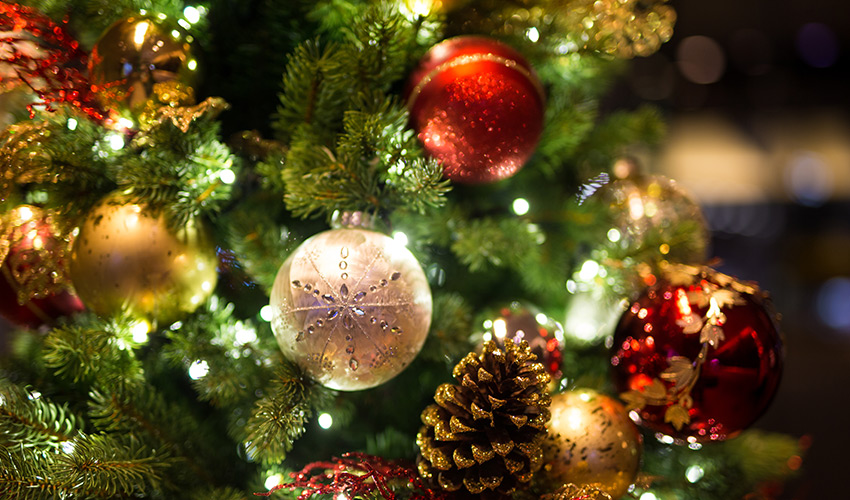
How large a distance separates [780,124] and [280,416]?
3.68 meters

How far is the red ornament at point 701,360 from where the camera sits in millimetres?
493

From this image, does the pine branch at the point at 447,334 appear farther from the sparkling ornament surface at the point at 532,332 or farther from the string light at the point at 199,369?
the string light at the point at 199,369

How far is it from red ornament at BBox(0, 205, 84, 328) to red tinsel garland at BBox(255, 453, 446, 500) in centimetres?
29

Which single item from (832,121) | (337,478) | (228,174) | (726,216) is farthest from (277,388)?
(832,121)

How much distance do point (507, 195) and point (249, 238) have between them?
34 cm

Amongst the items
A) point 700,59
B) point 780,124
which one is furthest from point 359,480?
point 780,124

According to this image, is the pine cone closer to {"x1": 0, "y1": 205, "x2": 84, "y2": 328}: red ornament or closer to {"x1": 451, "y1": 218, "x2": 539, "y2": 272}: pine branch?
{"x1": 451, "y1": 218, "x2": 539, "y2": 272}: pine branch

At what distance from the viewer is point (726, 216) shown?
315cm

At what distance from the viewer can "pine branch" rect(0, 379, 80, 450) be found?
17.4 inches

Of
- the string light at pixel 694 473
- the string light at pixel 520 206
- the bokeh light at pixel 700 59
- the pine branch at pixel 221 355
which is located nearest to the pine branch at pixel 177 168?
the pine branch at pixel 221 355

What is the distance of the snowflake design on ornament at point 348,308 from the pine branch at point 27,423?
228mm

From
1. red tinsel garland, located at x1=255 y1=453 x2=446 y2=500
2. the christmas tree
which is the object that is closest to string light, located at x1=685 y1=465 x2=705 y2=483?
the christmas tree

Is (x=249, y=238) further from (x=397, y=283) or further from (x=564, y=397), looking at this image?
(x=564, y=397)

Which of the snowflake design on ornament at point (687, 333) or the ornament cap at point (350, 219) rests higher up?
the ornament cap at point (350, 219)
